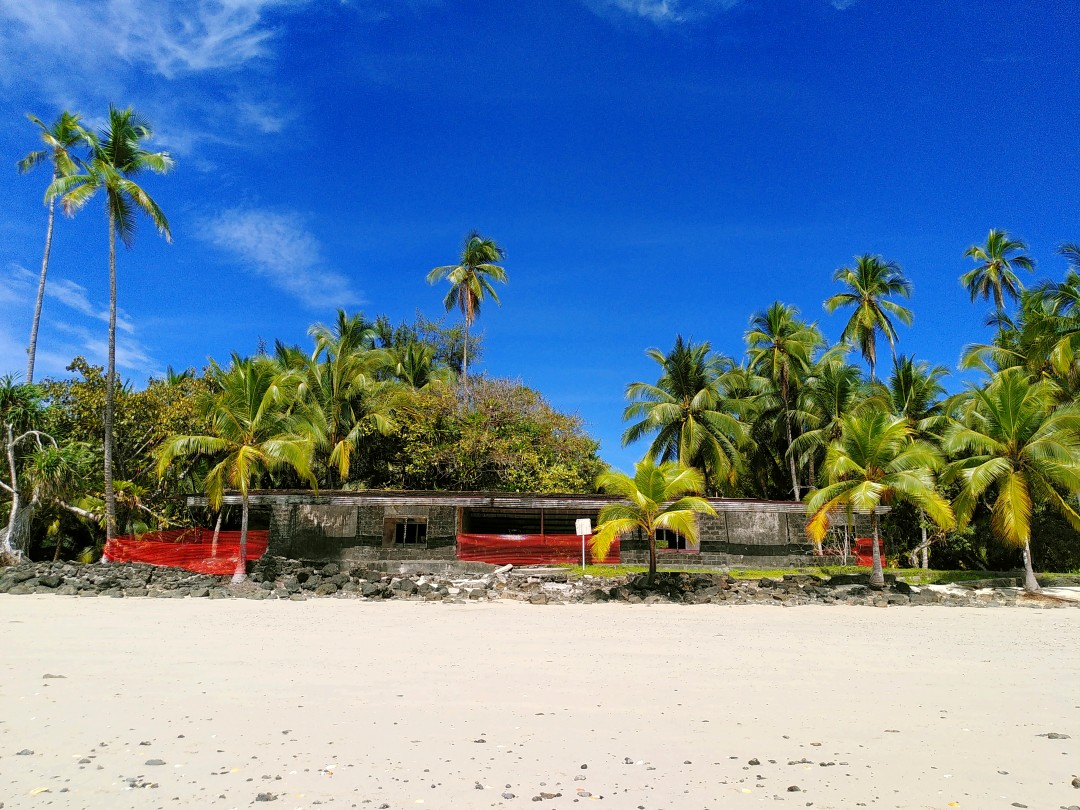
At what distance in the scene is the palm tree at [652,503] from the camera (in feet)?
54.8

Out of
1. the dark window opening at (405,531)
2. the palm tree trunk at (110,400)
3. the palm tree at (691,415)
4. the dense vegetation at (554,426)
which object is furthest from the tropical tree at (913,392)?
the palm tree trunk at (110,400)

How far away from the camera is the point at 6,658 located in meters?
8.51

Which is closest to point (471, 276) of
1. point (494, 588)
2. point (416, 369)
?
point (416, 369)

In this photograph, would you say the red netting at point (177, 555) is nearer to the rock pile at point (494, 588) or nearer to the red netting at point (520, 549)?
the rock pile at point (494, 588)

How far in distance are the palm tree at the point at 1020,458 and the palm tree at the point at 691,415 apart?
36.9 ft

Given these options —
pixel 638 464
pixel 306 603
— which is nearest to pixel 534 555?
pixel 638 464

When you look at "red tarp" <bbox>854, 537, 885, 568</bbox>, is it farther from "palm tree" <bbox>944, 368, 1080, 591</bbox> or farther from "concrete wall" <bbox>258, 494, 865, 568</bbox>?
"palm tree" <bbox>944, 368, 1080, 591</bbox>

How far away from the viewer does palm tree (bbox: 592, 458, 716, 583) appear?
16.7m

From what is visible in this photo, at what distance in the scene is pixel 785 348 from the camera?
103 ft

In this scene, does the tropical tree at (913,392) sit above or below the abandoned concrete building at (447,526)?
above

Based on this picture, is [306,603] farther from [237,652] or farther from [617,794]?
[617,794]

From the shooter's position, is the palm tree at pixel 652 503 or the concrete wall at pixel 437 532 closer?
the palm tree at pixel 652 503

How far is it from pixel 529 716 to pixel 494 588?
488 inches

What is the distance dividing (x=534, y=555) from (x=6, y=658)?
613 inches
